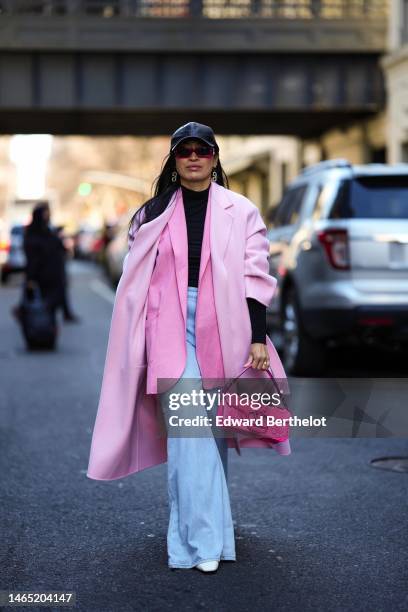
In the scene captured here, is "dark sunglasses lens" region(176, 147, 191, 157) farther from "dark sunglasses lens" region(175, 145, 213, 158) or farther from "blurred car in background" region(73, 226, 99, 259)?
"blurred car in background" region(73, 226, 99, 259)

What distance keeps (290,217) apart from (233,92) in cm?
1701

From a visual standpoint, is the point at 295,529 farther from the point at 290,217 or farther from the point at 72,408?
the point at 290,217

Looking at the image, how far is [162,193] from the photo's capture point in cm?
485

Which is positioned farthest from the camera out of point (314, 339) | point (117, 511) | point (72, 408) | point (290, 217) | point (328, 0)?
point (328, 0)

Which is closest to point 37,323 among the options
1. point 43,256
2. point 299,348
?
point 43,256

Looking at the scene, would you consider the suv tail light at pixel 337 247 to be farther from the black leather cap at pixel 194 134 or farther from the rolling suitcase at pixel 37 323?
the black leather cap at pixel 194 134

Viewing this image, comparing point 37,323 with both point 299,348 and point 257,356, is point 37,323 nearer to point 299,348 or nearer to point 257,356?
point 299,348

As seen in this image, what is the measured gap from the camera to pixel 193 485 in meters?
4.58

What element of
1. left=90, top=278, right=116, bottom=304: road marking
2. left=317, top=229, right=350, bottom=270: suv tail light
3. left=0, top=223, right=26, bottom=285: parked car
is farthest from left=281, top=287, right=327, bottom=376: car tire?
left=0, top=223, right=26, bottom=285: parked car

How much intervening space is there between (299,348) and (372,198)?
5.06 ft

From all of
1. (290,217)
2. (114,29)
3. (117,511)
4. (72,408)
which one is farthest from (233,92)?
(117,511)

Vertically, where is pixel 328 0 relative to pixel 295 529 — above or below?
above

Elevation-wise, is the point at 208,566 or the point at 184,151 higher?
the point at 184,151

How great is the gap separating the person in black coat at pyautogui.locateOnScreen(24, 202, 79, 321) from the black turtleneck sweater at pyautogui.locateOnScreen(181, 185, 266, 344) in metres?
10.4
